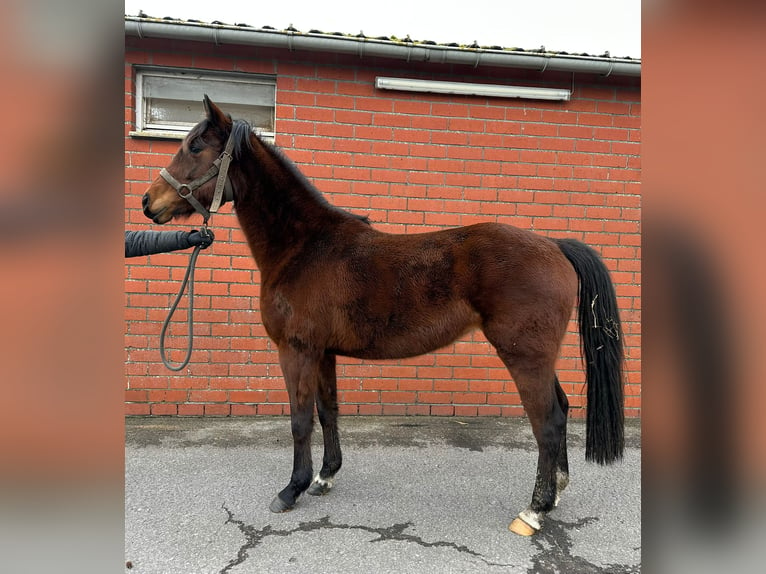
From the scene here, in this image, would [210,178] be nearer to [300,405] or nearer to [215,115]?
[215,115]

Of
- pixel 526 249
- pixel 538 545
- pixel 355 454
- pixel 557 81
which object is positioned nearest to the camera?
pixel 538 545

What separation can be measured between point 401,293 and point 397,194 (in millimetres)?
1690

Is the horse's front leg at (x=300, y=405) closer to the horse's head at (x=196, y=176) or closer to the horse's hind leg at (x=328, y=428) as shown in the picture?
the horse's hind leg at (x=328, y=428)

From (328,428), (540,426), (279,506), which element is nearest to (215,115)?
(328,428)

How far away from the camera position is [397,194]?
3623 millimetres

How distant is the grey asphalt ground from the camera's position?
1819 millimetres

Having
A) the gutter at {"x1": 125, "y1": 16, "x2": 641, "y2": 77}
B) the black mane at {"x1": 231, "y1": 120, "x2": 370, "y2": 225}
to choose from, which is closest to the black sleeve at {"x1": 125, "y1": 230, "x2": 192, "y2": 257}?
the black mane at {"x1": 231, "y1": 120, "x2": 370, "y2": 225}
